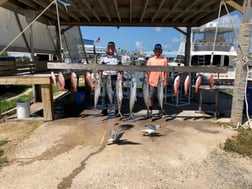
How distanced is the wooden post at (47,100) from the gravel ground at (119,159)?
0.44m

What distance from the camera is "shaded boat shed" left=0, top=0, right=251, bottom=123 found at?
510 cm

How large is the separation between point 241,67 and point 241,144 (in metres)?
1.90

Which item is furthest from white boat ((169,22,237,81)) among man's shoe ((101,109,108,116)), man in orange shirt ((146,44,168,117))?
man's shoe ((101,109,108,116))

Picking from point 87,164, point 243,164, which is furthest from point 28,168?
point 243,164

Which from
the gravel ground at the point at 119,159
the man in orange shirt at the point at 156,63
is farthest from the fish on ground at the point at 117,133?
the man in orange shirt at the point at 156,63

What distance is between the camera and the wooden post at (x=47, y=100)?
5.56m

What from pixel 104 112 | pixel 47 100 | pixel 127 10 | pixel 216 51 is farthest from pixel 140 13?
pixel 216 51

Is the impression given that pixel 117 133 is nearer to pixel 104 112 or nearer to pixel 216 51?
pixel 104 112

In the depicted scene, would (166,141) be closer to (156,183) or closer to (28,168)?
(156,183)

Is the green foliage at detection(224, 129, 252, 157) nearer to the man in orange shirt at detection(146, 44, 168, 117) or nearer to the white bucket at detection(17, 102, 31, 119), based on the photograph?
the man in orange shirt at detection(146, 44, 168, 117)

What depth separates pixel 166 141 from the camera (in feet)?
14.5

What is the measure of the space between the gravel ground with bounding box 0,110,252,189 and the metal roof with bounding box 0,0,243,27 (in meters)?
3.19

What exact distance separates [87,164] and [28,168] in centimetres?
89

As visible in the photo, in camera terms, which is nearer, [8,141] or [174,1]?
[8,141]
